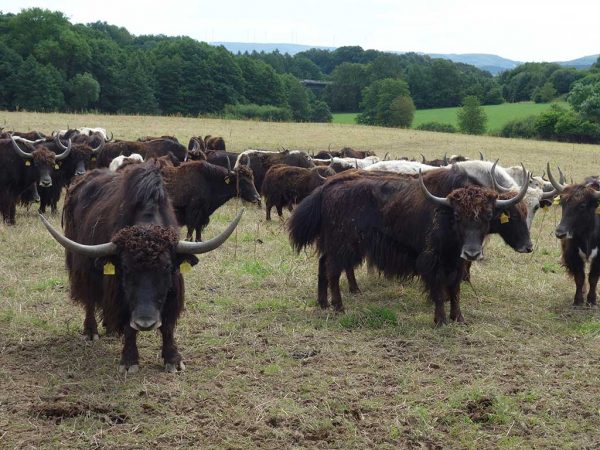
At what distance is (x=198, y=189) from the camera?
36.6ft

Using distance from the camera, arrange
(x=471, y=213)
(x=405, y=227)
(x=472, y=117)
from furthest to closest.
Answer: (x=472, y=117) < (x=405, y=227) < (x=471, y=213)

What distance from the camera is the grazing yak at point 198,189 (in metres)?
11.0

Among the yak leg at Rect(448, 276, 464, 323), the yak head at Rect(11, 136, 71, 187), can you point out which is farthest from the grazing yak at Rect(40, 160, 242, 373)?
the yak head at Rect(11, 136, 71, 187)

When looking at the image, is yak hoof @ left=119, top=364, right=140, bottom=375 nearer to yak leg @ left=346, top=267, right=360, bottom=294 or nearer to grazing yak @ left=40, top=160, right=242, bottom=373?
grazing yak @ left=40, top=160, right=242, bottom=373

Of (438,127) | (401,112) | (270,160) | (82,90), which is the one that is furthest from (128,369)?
(401,112)

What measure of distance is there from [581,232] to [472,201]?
1.93m

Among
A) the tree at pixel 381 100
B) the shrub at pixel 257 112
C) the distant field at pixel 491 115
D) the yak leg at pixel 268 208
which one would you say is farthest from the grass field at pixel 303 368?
the tree at pixel 381 100

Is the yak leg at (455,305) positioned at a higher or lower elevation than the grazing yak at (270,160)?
lower

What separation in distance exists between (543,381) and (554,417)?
69 cm

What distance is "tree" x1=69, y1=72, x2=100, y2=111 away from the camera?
2066 inches

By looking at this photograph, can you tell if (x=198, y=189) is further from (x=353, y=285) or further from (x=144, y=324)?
(x=144, y=324)

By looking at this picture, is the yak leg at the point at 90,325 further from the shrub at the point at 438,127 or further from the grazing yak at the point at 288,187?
the shrub at the point at 438,127

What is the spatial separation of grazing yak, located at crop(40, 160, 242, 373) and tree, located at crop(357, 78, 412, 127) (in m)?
57.1

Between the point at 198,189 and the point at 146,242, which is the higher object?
the point at 146,242
